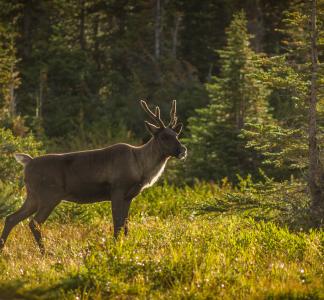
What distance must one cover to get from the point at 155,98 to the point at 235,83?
13.7 meters

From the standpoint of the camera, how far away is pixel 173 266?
840 centimetres

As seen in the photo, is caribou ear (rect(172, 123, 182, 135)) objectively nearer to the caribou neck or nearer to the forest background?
the caribou neck

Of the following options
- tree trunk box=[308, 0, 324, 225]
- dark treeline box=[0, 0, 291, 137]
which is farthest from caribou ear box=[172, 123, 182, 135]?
dark treeline box=[0, 0, 291, 137]

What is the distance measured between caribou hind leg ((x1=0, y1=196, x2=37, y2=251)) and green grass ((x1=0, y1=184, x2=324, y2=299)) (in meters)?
0.20

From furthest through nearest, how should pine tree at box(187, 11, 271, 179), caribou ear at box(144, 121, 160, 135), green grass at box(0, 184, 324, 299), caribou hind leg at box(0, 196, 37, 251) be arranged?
1. pine tree at box(187, 11, 271, 179)
2. caribou ear at box(144, 121, 160, 135)
3. caribou hind leg at box(0, 196, 37, 251)
4. green grass at box(0, 184, 324, 299)

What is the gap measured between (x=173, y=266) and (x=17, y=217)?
3.66 metres

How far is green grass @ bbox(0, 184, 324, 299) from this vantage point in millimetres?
7809

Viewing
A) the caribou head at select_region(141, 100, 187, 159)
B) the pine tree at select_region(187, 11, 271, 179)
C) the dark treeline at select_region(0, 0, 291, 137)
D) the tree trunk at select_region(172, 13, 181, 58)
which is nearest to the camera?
the caribou head at select_region(141, 100, 187, 159)

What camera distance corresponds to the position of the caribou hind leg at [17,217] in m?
10.9

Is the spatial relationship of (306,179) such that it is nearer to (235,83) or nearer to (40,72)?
(235,83)

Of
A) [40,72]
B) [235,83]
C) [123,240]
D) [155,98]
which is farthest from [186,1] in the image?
[123,240]

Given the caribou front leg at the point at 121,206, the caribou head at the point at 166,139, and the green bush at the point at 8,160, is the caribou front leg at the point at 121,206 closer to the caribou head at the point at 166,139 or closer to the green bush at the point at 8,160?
the caribou head at the point at 166,139

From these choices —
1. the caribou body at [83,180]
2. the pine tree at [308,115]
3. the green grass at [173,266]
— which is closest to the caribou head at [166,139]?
the caribou body at [83,180]

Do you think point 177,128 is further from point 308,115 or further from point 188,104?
point 188,104
